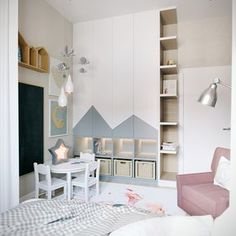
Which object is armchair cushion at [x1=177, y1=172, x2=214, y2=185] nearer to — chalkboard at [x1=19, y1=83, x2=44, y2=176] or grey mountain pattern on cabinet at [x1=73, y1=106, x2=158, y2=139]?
grey mountain pattern on cabinet at [x1=73, y1=106, x2=158, y2=139]

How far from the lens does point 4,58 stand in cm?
216

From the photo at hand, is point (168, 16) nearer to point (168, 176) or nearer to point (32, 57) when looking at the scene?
point (32, 57)

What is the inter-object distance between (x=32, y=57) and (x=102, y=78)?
4.35 feet

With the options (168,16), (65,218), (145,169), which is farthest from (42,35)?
(65,218)

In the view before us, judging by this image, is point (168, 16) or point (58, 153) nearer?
point (58, 153)

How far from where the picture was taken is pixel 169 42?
12.2 ft

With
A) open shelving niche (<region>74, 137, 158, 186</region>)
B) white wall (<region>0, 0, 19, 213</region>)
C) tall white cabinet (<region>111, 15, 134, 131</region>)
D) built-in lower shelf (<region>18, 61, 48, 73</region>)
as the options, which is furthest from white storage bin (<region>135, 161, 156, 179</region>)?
built-in lower shelf (<region>18, 61, 48, 73</region>)

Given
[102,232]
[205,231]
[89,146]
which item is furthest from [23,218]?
[89,146]

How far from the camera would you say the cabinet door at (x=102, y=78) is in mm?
3914

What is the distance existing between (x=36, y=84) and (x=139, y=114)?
1749 mm

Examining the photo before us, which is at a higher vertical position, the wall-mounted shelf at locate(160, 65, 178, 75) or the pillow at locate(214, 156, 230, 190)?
the wall-mounted shelf at locate(160, 65, 178, 75)

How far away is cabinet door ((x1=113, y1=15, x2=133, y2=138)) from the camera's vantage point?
3.78 meters

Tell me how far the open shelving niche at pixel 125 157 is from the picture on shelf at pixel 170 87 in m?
0.91

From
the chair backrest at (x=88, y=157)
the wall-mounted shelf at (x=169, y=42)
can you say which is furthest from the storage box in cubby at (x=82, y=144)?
the wall-mounted shelf at (x=169, y=42)
